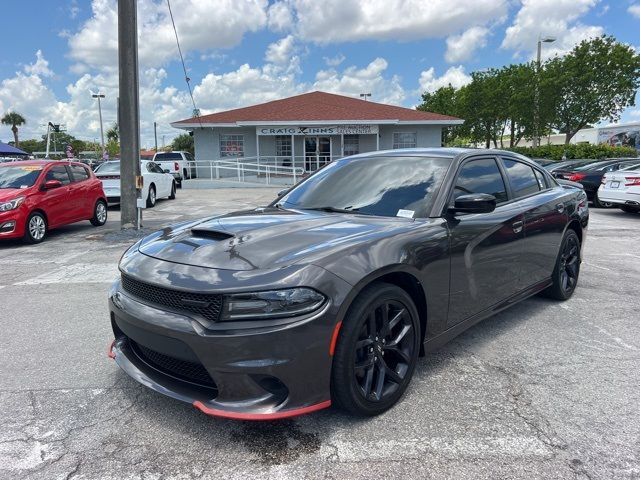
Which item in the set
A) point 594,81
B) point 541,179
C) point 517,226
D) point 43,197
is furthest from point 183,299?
point 594,81

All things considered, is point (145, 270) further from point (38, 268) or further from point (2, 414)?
point (38, 268)

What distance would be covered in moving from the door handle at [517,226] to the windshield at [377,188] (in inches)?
32.8

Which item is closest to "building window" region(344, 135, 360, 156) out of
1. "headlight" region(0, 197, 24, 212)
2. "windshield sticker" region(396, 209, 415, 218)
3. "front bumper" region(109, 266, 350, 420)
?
"headlight" region(0, 197, 24, 212)

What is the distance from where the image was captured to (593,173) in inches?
631

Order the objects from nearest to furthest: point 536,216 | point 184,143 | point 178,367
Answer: point 178,367, point 536,216, point 184,143

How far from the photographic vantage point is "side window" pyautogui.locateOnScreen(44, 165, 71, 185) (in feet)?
32.7

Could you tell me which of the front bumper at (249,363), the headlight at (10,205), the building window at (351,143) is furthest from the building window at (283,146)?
the front bumper at (249,363)

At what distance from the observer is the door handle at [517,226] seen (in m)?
4.14

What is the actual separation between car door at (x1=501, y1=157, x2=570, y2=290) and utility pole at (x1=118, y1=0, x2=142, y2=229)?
26.5 feet

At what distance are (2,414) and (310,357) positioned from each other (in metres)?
2.05

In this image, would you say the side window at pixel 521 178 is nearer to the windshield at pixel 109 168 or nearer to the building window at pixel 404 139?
the windshield at pixel 109 168

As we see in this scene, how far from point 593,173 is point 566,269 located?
12641mm

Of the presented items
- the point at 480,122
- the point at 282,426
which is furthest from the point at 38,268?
the point at 480,122

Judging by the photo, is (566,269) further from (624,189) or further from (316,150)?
(316,150)
